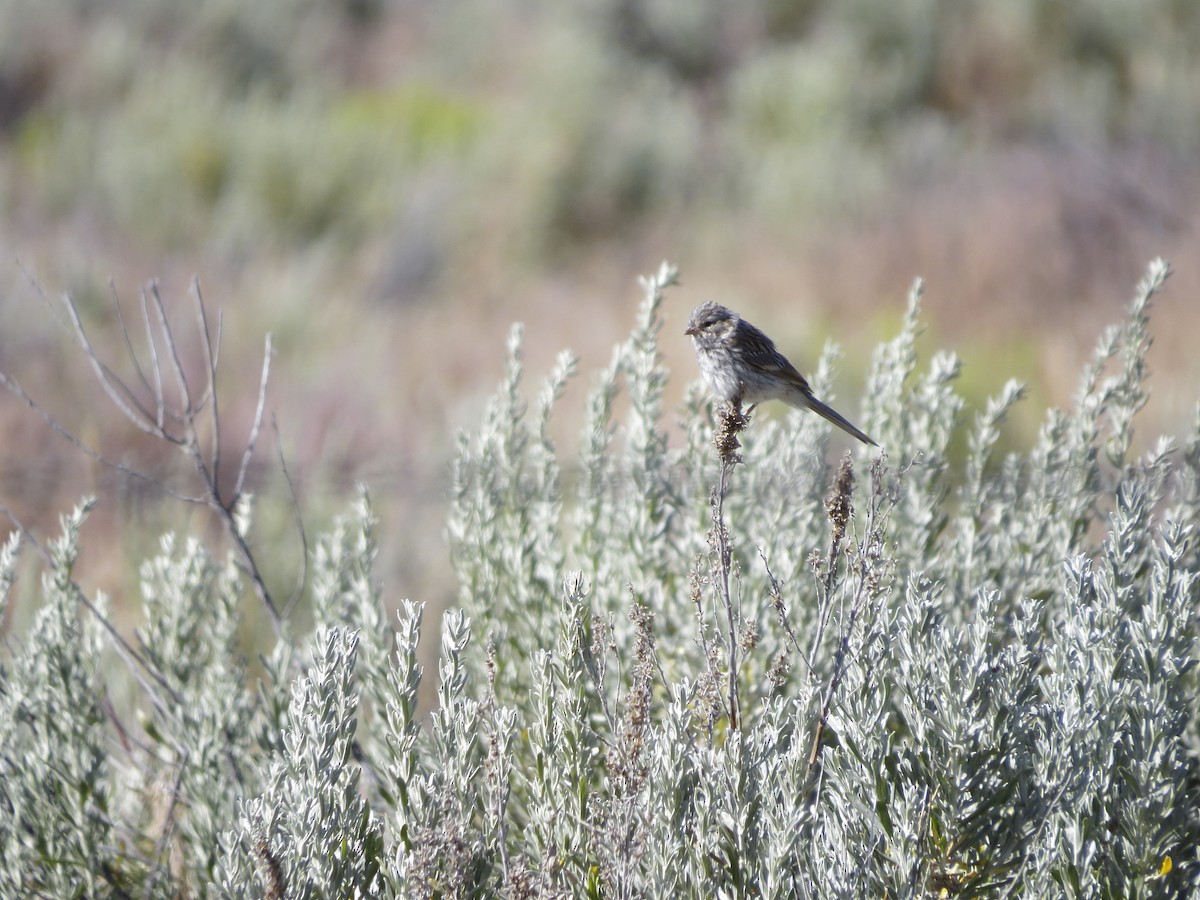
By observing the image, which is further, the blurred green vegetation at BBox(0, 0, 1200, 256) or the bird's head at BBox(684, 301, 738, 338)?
the blurred green vegetation at BBox(0, 0, 1200, 256)

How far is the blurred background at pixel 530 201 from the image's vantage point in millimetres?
7391

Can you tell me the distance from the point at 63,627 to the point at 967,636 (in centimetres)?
215

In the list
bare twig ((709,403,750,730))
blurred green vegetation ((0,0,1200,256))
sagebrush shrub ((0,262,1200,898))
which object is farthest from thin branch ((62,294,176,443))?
blurred green vegetation ((0,0,1200,256))

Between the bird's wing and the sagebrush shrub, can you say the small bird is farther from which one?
the sagebrush shrub

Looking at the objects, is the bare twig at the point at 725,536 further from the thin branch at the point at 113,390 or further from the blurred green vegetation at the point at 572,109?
the blurred green vegetation at the point at 572,109

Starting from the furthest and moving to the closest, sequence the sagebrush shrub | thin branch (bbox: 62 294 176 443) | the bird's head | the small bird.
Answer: the bird's head, the small bird, thin branch (bbox: 62 294 176 443), the sagebrush shrub

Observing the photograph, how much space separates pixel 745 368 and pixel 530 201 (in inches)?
405

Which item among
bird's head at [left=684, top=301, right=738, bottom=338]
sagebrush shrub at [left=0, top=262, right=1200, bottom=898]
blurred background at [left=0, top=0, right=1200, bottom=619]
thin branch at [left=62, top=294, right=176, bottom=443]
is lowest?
sagebrush shrub at [left=0, top=262, right=1200, bottom=898]

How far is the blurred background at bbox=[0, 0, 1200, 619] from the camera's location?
7391mm

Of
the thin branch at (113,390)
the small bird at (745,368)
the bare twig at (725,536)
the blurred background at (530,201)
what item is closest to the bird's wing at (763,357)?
the small bird at (745,368)

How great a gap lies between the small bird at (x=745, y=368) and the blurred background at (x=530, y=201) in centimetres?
201

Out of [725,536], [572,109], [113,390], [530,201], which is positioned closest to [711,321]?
[725,536]

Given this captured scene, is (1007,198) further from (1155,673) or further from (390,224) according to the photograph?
(1155,673)

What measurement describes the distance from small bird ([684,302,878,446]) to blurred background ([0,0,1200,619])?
6.60 ft
